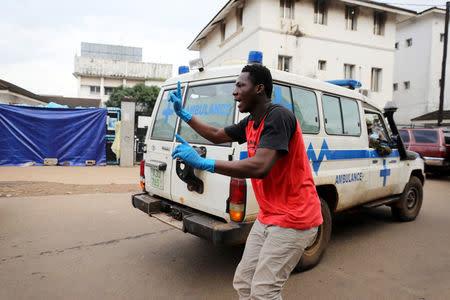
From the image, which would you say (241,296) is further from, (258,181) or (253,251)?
(258,181)

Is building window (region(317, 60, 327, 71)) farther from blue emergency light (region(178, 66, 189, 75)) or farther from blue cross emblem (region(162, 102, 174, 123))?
blue cross emblem (region(162, 102, 174, 123))

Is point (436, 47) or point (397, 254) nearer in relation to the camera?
point (397, 254)

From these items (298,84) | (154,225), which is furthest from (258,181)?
(154,225)

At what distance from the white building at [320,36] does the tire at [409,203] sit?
1471cm

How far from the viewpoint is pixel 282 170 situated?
1866 mm

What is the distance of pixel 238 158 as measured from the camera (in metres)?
2.97

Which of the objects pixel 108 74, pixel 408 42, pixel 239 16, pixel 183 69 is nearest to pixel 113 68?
pixel 108 74

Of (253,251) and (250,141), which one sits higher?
(250,141)

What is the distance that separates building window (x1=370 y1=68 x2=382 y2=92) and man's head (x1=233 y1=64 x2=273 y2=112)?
23018mm

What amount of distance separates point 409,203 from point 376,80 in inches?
755

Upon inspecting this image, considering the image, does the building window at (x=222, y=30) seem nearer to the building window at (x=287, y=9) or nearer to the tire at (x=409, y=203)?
the building window at (x=287, y=9)

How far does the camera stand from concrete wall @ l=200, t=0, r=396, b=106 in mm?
19375

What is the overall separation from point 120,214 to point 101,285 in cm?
271

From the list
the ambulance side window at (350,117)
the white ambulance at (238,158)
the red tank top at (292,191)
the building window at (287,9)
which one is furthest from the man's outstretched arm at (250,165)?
the building window at (287,9)
